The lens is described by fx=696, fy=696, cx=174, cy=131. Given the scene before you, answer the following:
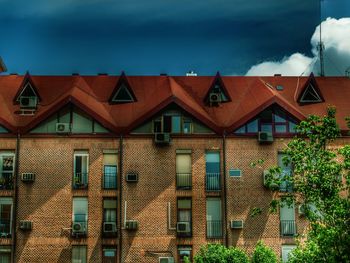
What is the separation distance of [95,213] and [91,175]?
2.39 m

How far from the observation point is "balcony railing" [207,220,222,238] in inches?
1706

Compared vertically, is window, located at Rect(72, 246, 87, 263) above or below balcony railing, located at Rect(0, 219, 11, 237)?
below

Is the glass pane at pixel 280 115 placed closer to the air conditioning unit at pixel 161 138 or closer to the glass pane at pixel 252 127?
the glass pane at pixel 252 127

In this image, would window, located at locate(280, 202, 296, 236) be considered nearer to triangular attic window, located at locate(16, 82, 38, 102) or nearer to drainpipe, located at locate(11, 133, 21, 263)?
drainpipe, located at locate(11, 133, 21, 263)

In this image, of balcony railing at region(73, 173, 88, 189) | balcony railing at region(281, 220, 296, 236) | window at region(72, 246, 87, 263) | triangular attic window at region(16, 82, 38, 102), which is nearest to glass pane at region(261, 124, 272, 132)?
balcony railing at region(281, 220, 296, 236)

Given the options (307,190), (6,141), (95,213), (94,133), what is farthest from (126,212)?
(307,190)

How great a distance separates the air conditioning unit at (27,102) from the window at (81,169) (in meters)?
4.74

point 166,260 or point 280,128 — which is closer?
point 166,260

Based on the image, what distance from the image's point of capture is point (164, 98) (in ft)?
149

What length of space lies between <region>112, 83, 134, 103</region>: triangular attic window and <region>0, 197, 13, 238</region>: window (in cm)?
975

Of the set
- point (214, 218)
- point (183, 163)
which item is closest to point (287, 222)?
point (214, 218)

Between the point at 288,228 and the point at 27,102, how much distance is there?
18793mm

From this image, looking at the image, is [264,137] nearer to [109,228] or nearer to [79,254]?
[109,228]

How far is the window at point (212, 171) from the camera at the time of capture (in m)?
44.0
